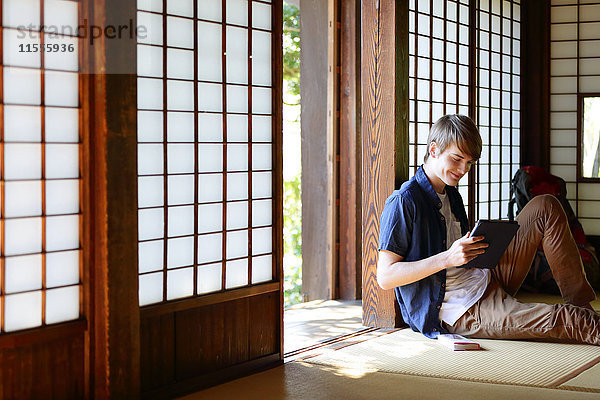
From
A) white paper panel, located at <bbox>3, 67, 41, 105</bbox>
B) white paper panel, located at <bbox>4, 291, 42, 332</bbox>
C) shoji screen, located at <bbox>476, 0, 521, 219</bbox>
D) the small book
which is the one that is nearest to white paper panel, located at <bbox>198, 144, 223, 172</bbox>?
white paper panel, located at <bbox>3, 67, 41, 105</bbox>

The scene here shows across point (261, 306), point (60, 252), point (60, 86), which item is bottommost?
point (261, 306)

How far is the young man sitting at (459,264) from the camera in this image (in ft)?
12.9

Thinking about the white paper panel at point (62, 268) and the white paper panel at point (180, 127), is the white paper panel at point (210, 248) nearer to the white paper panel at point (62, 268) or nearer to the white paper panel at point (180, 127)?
the white paper panel at point (180, 127)

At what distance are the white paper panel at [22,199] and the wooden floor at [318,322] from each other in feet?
5.70

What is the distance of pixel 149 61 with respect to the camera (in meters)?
3.16

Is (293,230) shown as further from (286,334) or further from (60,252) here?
(60,252)

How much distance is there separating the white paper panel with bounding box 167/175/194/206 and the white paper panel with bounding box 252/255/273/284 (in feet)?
1.75

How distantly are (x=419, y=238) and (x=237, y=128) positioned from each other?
3.84 feet

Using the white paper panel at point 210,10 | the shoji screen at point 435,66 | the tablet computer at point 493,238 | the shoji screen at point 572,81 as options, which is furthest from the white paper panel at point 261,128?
the shoji screen at point 572,81

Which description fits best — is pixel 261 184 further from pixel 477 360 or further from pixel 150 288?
pixel 477 360

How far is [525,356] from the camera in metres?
3.75

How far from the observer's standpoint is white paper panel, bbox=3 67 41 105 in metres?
2.66

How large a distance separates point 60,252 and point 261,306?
3.86 feet

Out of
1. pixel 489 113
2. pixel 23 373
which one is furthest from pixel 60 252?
pixel 489 113
